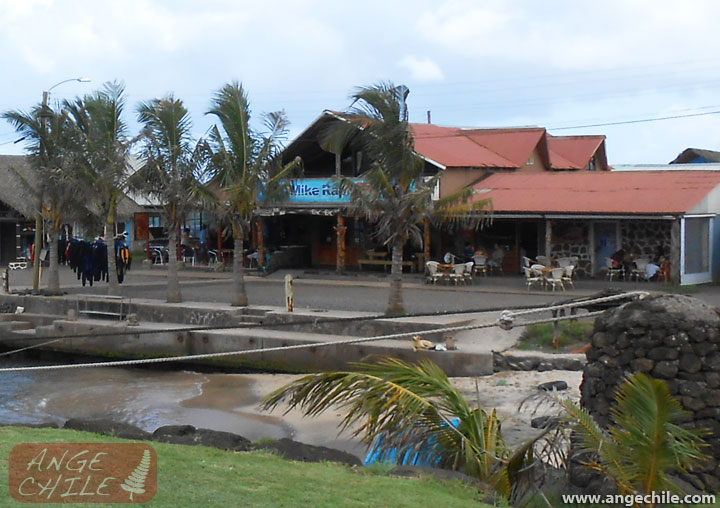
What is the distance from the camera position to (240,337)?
21422 millimetres

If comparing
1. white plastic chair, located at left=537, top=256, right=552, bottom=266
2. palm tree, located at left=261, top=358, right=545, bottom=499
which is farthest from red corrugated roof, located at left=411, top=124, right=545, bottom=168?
palm tree, located at left=261, top=358, right=545, bottom=499

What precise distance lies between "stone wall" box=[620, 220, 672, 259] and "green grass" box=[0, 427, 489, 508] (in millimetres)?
20246

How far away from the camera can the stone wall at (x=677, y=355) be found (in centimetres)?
852

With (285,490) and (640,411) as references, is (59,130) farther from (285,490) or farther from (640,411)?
(640,411)

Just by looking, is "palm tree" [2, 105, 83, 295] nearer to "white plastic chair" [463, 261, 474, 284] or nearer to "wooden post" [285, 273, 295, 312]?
"wooden post" [285, 273, 295, 312]

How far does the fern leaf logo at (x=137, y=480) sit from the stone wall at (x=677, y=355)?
456cm

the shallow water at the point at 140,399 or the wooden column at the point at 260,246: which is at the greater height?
the wooden column at the point at 260,246

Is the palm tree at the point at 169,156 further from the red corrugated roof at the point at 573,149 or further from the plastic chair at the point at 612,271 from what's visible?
the red corrugated roof at the point at 573,149

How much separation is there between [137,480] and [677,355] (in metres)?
5.28

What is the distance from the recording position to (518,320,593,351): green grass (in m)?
18.6

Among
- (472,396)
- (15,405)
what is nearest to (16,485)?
(472,396)

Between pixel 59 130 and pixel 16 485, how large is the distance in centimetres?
2127

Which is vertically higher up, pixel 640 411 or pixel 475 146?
pixel 475 146

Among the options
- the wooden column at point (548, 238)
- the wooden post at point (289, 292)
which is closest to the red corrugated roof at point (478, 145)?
the wooden column at point (548, 238)
